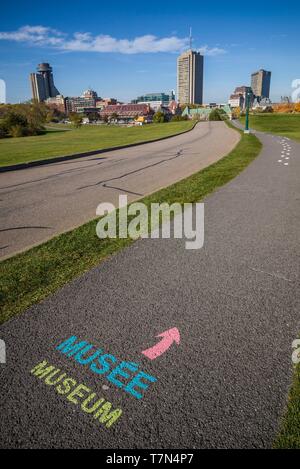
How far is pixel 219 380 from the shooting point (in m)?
2.53

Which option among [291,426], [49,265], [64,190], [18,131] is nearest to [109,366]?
[291,426]

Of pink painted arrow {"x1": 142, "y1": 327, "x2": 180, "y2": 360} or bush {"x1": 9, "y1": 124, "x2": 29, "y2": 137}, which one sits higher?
bush {"x1": 9, "y1": 124, "x2": 29, "y2": 137}

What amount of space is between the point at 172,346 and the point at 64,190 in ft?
25.9

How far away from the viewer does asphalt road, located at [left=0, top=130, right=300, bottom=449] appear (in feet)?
7.08

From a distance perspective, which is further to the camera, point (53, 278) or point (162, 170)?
point (162, 170)

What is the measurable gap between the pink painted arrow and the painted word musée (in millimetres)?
182

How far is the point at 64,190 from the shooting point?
32.1 ft

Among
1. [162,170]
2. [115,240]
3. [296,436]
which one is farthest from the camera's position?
[162,170]

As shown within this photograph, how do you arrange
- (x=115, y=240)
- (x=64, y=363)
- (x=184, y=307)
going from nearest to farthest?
1. (x=64, y=363)
2. (x=184, y=307)
3. (x=115, y=240)

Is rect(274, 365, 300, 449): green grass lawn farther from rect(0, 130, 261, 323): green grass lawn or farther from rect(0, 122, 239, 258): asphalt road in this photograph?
rect(0, 122, 239, 258): asphalt road

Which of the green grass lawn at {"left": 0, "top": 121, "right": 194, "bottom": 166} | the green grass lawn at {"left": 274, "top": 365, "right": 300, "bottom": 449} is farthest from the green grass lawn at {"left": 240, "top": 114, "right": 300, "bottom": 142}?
the green grass lawn at {"left": 274, "top": 365, "right": 300, "bottom": 449}

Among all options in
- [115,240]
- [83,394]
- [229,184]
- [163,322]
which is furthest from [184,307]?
[229,184]

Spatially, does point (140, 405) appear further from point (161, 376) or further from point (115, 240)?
point (115, 240)

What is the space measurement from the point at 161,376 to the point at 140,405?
32cm
